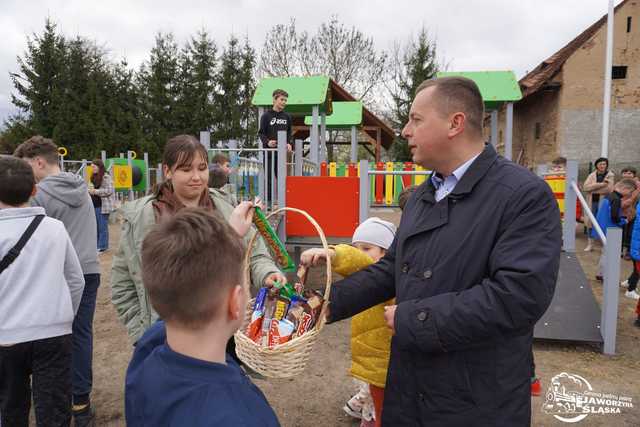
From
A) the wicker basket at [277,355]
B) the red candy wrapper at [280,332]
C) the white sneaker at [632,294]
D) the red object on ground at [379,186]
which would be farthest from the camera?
the red object on ground at [379,186]

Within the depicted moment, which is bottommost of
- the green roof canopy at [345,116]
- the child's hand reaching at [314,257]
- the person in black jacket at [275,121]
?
the child's hand reaching at [314,257]

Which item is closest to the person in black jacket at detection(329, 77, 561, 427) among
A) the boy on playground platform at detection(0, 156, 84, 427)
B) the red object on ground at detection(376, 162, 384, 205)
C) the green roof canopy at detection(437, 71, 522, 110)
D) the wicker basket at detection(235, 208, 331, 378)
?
the wicker basket at detection(235, 208, 331, 378)

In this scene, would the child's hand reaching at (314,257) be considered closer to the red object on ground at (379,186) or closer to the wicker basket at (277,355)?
the wicker basket at (277,355)

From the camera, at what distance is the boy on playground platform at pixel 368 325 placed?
238 centimetres

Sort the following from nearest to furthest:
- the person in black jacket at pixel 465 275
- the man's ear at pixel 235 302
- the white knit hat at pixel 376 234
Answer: the man's ear at pixel 235 302
the person in black jacket at pixel 465 275
the white knit hat at pixel 376 234

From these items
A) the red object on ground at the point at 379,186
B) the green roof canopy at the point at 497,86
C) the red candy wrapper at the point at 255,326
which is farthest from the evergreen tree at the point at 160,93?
the red candy wrapper at the point at 255,326

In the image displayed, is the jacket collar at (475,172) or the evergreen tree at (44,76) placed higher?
the evergreen tree at (44,76)

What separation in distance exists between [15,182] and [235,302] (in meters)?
1.85

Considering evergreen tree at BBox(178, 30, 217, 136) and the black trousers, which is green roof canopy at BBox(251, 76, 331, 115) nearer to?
the black trousers

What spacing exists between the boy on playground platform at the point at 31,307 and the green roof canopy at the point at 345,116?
15238 mm

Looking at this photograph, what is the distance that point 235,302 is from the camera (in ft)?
3.87

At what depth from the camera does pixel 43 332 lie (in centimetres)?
239

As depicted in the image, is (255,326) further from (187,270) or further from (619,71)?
(619,71)

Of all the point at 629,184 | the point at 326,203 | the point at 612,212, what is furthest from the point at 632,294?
the point at 326,203
